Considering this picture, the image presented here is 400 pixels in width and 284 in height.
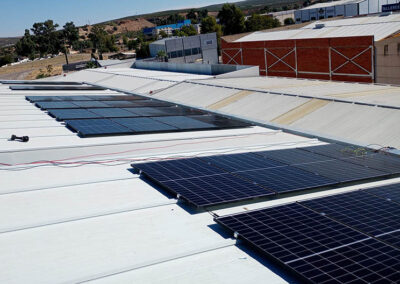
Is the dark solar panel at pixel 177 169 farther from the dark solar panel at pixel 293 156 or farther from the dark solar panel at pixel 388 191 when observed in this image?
the dark solar panel at pixel 388 191

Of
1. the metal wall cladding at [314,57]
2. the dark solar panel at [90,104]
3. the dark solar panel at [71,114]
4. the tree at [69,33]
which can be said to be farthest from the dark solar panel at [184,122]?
the tree at [69,33]

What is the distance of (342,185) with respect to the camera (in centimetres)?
1274

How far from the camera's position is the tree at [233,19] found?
5187 inches

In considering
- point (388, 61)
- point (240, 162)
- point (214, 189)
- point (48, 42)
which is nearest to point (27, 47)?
point (48, 42)

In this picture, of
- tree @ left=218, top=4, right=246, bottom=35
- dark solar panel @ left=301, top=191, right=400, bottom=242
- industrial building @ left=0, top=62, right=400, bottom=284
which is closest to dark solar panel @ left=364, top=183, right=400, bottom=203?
industrial building @ left=0, top=62, right=400, bottom=284

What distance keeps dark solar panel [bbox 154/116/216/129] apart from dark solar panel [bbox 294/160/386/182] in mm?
8112

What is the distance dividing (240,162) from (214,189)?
2.87 metres

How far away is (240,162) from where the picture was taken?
1452cm

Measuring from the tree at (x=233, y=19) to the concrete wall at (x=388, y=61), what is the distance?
8889cm

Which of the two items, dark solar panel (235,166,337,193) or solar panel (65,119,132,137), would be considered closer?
dark solar panel (235,166,337,193)

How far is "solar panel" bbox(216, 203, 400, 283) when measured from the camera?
734 cm

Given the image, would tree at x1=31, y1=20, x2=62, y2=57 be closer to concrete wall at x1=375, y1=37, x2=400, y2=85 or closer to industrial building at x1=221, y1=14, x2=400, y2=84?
industrial building at x1=221, y1=14, x2=400, y2=84

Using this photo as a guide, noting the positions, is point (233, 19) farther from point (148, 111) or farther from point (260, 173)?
point (260, 173)

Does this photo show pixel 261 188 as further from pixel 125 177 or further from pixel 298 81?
pixel 298 81
